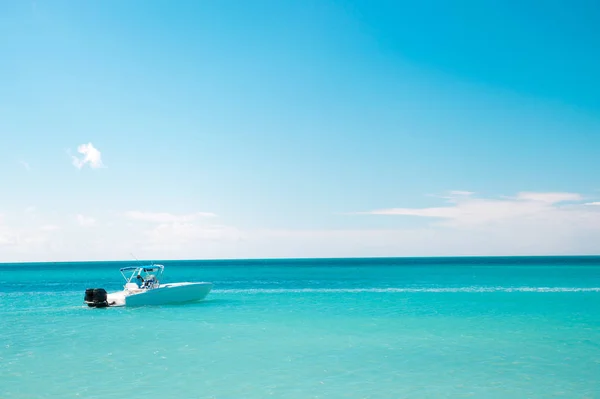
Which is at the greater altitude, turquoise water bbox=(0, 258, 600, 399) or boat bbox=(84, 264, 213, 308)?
boat bbox=(84, 264, 213, 308)

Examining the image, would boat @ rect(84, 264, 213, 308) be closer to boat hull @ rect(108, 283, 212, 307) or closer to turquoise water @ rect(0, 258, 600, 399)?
boat hull @ rect(108, 283, 212, 307)

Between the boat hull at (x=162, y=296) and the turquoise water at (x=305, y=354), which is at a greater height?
the boat hull at (x=162, y=296)

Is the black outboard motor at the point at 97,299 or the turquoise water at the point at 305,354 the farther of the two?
the black outboard motor at the point at 97,299

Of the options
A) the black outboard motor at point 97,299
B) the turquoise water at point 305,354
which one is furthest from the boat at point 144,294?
the turquoise water at point 305,354

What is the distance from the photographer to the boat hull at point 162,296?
1248 inches

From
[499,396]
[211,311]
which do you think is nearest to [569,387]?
[499,396]

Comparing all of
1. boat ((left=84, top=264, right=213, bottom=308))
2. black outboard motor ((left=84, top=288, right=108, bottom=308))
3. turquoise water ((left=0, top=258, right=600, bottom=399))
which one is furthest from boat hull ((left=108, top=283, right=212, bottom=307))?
turquoise water ((left=0, top=258, right=600, bottom=399))

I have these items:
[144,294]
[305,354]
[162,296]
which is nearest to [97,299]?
[144,294]

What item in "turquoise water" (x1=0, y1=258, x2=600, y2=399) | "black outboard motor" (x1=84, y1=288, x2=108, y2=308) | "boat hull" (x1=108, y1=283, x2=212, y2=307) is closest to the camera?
"turquoise water" (x1=0, y1=258, x2=600, y2=399)

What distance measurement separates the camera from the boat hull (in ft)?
104

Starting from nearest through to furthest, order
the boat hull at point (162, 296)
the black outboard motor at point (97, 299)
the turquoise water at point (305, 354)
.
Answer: the turquoise water at point (305, 354) → the black outboard motor at point (97, 299) → the boat hull at point (162, 296)

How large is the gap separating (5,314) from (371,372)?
2557 cm

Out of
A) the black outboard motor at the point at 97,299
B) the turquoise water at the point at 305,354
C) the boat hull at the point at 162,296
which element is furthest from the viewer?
the boat hull at the point at 162,296

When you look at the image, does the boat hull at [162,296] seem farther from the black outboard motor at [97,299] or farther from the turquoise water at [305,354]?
the turquoise water at [305,354]
